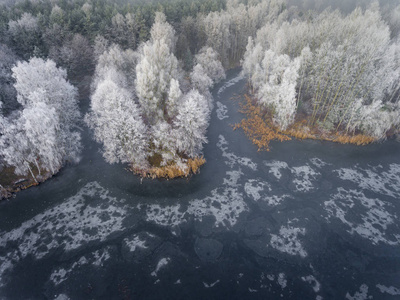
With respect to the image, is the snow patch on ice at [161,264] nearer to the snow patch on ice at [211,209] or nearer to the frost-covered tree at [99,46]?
the snow patch on ice at [211,209]

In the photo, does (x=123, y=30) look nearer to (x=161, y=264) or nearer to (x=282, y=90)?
(x=282, y=90)

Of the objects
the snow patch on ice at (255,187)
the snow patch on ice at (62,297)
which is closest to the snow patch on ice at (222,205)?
the snow patch on ice at (255,187)

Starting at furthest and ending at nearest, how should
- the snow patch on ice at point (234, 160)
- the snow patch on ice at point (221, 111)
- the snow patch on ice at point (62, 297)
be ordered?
1. the snow patch on ice at point (221, 111)
2. the snow patch on ice at point (234, 160)
3. the snow patch on ice at point (62, 297)

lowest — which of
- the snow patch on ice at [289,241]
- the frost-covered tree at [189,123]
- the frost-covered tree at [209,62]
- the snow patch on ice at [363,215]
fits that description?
the snow patch on ice at [363,215]

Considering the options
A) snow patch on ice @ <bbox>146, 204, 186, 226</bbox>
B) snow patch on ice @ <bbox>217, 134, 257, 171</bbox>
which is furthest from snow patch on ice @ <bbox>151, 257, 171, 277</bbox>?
snow patch on ice @ <bbox>217, 134, 257, 171</bbox>

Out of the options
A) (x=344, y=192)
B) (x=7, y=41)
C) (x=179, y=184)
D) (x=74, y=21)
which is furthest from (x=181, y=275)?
(x=74, y=21)

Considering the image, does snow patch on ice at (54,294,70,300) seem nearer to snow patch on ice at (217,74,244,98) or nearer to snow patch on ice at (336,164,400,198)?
snow patch on ice at (336,164,400,198)
